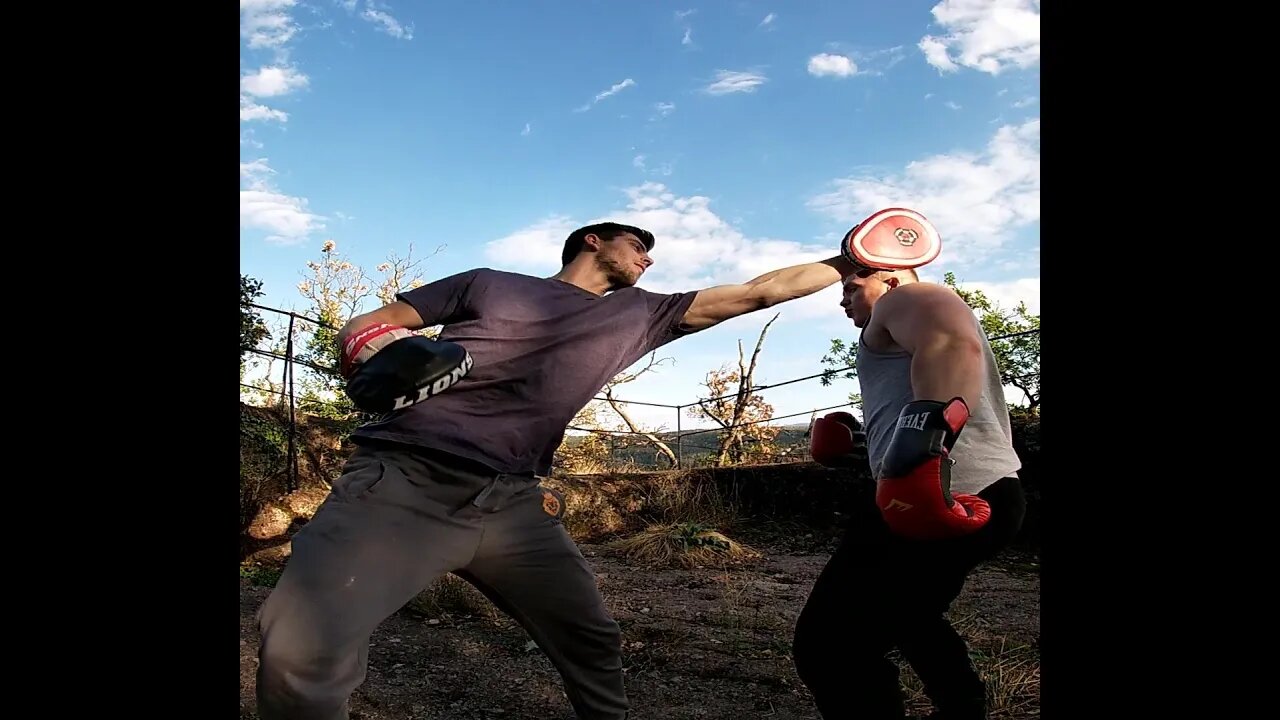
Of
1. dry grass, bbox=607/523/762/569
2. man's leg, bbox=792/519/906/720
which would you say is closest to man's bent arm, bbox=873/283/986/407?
man's leg, bbox=792/519/906/720

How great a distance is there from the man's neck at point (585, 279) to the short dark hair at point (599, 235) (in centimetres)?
8

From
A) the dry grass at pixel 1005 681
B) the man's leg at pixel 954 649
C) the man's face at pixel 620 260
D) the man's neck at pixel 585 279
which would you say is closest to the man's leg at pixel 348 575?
the man's neck at pixel 585 279

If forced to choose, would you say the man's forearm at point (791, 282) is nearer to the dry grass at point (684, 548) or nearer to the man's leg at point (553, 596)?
the man's leg at point (553, 596)

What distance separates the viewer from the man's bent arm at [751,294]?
3.15m

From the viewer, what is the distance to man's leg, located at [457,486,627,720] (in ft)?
8.32

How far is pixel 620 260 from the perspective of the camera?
3086 millimetres

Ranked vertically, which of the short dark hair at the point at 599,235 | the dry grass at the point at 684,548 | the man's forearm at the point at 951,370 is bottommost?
the dry grass at the point at 684,548

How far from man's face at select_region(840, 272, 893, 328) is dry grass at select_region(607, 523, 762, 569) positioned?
4.63 m

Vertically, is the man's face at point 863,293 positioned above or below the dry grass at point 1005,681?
above

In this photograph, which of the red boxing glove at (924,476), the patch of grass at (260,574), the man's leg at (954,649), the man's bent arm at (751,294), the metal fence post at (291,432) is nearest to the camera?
the red boxing glove at (924,476)
